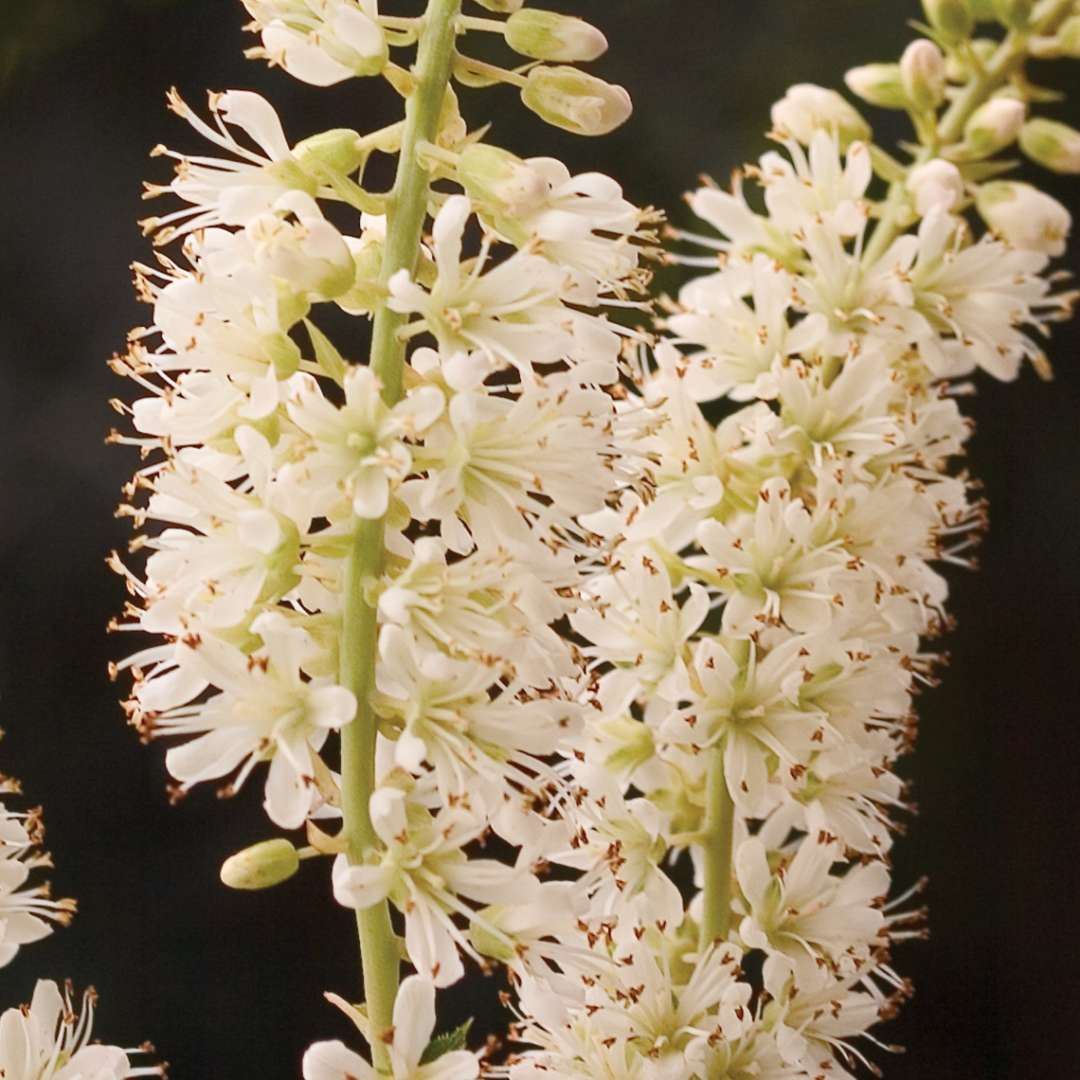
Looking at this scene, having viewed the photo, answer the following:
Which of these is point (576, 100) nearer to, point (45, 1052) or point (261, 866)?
point (261, 866)

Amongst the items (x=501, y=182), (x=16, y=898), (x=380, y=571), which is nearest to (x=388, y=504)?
(x=380, y=571)

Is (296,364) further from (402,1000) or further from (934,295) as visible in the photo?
(934,295)

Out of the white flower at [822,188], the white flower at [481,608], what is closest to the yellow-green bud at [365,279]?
the white flower at [481,608]

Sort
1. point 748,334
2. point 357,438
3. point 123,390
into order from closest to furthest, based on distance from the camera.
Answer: point 357,438
point 748,334
point 123,390

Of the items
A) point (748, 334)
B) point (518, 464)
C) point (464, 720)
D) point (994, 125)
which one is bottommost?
point (464, 720)

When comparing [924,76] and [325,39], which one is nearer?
[325,39]

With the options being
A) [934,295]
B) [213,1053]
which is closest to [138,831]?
[213,1053]

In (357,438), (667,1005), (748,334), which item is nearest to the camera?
(357,438)
